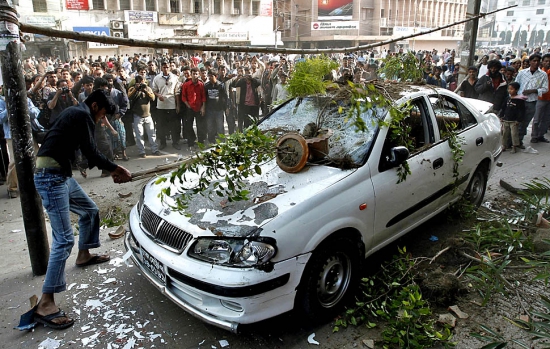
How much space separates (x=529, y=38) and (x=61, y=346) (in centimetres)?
10039

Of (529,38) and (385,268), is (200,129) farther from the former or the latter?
(529,38)

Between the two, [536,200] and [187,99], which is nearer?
[536,200]

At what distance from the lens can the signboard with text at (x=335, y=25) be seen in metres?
58.0

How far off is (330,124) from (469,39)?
651cm

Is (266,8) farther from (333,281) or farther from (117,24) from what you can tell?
(333,281)

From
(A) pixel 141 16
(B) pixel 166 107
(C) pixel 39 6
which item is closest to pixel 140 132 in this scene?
(B) pixel 166 107

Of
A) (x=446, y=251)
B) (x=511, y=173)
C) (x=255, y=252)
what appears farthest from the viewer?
(x=511, y=173)

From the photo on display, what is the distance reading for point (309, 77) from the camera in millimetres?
4312

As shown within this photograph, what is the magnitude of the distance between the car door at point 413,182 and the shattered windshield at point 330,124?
0.48 feet

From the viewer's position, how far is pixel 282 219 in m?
2.90

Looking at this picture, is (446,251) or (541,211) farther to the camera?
(541,211)

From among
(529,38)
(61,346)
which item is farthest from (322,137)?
(529,38)

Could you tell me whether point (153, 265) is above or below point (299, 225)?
below

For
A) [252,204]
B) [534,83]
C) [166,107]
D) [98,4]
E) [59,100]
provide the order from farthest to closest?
[98,4]
[166,107]
[534,83]
[59,100]
[252,204]
